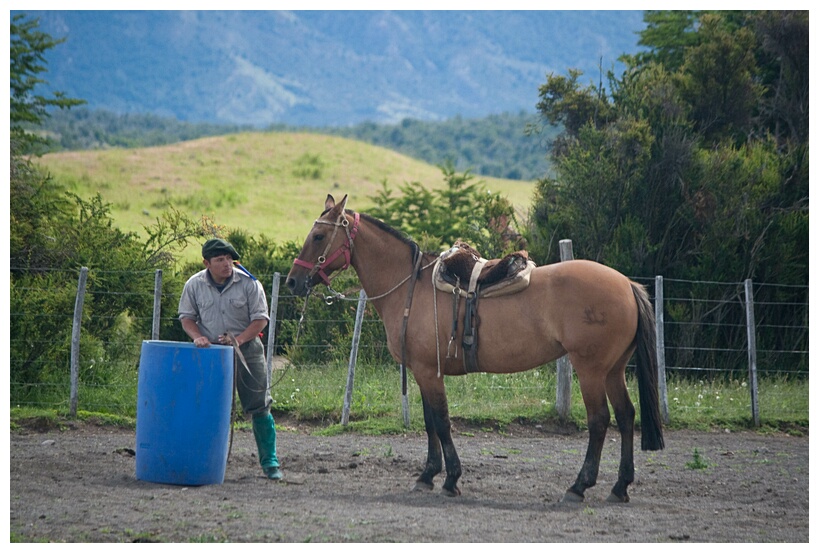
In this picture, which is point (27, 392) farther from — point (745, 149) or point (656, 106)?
point (745, 149)

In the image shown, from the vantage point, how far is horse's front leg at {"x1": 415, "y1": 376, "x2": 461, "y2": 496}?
645 centimetres

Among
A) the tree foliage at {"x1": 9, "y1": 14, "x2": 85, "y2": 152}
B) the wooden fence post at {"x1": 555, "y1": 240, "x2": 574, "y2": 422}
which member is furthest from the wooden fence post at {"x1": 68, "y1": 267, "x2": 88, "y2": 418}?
the tree foliage at {"x1": 9, "y1": 14, "x2": 85, "y2": 152}

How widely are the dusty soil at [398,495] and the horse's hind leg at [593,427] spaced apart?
0.50 ft

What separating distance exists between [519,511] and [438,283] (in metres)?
1.77

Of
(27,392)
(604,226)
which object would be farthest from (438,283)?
(604,226)

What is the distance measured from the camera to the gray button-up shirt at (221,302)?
22.2 ft

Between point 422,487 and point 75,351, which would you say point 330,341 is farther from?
point 422,487

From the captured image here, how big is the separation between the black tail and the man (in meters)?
2.81

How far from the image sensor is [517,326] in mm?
6473

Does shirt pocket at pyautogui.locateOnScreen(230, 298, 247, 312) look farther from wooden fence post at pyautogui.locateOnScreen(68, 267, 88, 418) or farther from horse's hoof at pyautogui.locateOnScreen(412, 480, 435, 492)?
wooden fence post at pyautogui.locateOnScreen(68, 267, 88, 418)

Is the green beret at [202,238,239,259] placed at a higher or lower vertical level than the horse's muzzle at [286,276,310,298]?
higher

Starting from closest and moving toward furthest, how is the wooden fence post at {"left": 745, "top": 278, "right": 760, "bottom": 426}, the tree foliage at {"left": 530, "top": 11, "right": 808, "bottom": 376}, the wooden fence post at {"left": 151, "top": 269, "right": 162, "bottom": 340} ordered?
1. the wooden fence post at {"left": 151, "top": 269, "right": 162, "bottom": 340}
2. the wooden fence post at {"left": 745, "top": 278, "right": 760, "bottom": 426}
3. the tree foliage at {"left": 530, "top": 11, "right": 808, "bottom": 376}

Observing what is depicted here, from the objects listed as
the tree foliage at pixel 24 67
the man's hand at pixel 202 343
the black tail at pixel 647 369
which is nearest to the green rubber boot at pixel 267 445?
the man's hand at pixel 202 343

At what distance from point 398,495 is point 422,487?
0.26 meters
